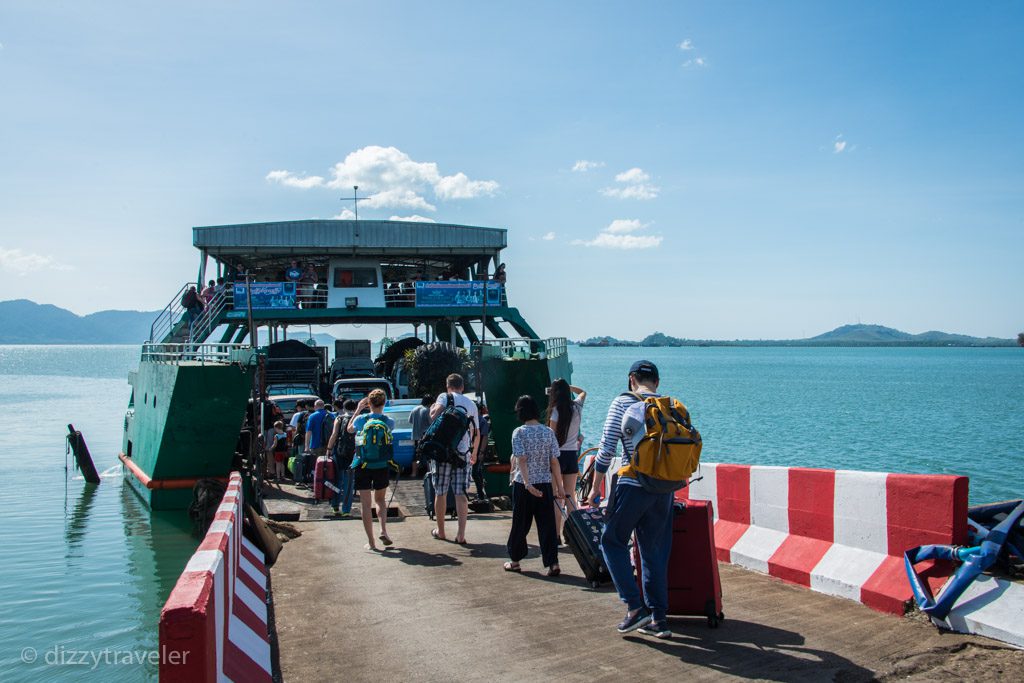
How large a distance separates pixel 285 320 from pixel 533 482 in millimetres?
17308

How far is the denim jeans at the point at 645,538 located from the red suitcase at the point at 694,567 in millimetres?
194

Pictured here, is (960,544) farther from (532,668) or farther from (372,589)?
(372,589)

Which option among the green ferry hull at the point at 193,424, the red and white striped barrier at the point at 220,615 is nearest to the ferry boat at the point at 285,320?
the green ferry hull at the point at 193,424

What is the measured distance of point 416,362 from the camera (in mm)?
21516

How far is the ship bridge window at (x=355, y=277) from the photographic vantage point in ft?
80.9

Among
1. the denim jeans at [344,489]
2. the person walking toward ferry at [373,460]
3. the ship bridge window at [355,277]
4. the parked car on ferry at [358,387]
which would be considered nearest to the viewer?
the person walking toward ferry at [373,460]

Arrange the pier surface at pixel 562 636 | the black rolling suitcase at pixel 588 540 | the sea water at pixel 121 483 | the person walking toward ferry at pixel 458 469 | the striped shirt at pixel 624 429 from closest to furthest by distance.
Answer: the pier surface at pixel 562 636, the striped shirt at pixel 624 429, the black rolling suitcase at pixel 588 540, the sea water at pixel 121 483, the person walking toward ferry at pixel 458 469

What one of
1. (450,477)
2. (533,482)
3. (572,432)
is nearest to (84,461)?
(450,477)

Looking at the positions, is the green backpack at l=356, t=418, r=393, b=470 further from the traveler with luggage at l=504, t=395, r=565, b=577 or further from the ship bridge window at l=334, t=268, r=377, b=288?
the ship bridge window at l=334, t=268, r=377, b=288

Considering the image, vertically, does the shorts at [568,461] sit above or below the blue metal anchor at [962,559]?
above

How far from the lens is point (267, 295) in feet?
73.7

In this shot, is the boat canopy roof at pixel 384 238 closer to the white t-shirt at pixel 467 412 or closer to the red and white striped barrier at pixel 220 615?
the white t-shirt at pixel 467 412

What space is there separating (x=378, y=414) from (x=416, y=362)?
12.7 meters

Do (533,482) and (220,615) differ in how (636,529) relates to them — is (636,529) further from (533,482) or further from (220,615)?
(220,615)
